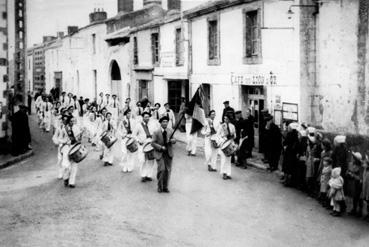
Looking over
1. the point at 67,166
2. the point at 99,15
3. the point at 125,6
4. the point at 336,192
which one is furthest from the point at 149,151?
the point at 99,15

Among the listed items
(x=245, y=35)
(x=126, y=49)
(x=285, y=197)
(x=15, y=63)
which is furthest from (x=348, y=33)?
(x=126, y=49)

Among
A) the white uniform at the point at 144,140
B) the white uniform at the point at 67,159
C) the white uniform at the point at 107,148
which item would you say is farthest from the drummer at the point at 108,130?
the white uniform at the point at 67,159

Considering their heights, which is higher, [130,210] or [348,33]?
[348,33]

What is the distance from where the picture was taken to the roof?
59.3 ft

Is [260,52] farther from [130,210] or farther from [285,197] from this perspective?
[130,210]

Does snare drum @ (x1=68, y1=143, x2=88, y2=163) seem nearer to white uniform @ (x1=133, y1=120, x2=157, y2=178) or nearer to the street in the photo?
the street

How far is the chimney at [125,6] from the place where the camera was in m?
33.6

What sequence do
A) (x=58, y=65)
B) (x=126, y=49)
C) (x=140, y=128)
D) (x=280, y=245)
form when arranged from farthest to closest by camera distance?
(x=58, y=65), (x=126, y=49), (x=140, y=128), (x=280, y=245)

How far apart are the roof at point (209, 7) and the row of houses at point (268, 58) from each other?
5cm

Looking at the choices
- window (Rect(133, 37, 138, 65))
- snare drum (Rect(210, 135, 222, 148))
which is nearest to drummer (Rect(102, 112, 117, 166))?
snare drum (Rect(210, 135, 222, 148))

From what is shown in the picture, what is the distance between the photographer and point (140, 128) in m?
12.8

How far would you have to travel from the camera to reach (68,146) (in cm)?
1171

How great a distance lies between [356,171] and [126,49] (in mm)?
23166

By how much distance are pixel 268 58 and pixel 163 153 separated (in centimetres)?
704
